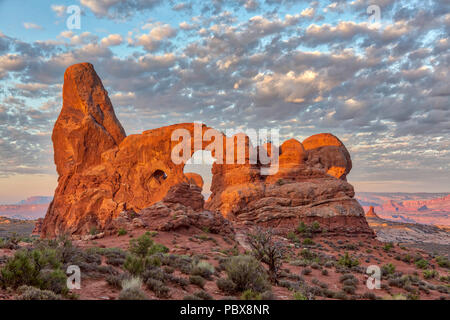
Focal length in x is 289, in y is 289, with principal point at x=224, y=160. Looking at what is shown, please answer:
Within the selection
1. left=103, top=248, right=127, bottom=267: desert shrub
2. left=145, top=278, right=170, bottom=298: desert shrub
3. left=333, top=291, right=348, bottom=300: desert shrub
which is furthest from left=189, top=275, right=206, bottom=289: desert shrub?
left=333, top=291, right=348, bottom=300: desert shrub

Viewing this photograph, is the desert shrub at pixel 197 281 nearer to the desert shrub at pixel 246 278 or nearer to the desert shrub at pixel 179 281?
the desert shrub at pixel 179 281

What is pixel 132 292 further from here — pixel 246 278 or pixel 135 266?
pixel 246 278

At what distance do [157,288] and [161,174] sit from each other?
3315 centimetres

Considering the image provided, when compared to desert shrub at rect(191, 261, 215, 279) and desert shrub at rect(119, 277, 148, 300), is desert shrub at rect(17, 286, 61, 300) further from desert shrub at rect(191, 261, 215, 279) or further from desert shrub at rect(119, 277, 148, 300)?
desert shrub at rect(191, 261, 215, 279)

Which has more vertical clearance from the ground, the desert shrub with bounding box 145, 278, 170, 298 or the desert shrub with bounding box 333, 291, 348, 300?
the desert shrub with bounding box 145, 278, 170, 298

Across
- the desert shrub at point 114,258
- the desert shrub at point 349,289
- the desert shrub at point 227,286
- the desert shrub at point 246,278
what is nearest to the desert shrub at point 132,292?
the desert shrub at point 227,286

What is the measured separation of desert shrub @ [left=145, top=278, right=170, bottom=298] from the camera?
7.36 metres

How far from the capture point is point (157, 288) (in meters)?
7.47

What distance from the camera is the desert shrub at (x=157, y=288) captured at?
290 inches

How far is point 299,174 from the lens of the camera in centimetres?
3597

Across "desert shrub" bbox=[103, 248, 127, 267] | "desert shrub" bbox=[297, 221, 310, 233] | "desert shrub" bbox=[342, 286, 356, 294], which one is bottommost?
"desert shrub" bbox=[297, 221, 310, 233]

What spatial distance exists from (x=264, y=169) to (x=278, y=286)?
2649 cm

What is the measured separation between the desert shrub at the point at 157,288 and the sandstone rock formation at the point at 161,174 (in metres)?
23.4

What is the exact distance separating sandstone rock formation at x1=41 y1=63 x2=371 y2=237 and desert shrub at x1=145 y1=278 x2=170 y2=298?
923 inches
